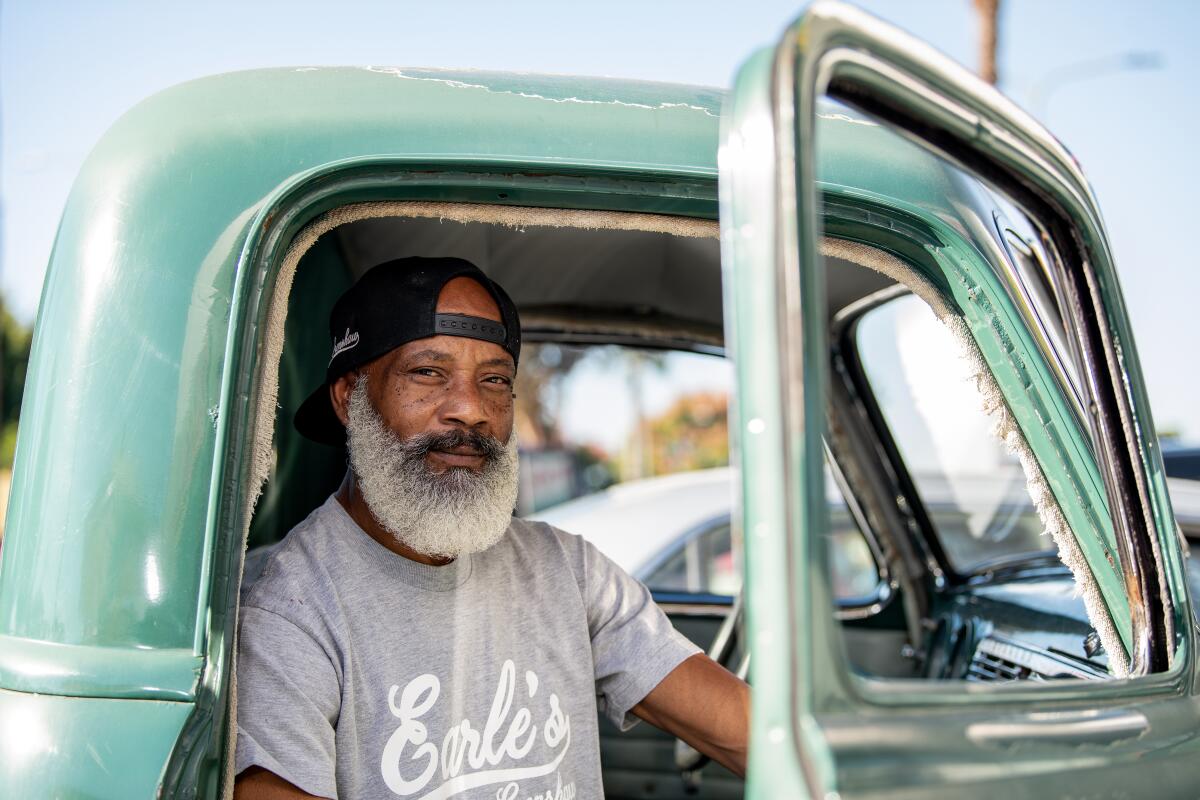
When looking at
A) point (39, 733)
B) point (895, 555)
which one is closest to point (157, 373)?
point (39, 733)

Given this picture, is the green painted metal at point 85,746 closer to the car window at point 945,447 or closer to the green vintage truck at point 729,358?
the green vintage truck at point 729,358

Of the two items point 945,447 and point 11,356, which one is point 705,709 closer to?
point 945,447

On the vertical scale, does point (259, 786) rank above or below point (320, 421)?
below

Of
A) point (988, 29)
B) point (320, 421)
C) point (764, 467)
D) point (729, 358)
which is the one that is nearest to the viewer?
point (764, 467)

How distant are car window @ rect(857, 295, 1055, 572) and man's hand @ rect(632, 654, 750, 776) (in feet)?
4.26

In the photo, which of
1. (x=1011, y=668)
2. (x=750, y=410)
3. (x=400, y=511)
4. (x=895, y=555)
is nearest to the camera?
(x=750, y=410)

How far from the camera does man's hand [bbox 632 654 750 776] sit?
173 cm

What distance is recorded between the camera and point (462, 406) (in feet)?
6.28

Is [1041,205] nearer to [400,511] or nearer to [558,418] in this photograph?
[400,511]

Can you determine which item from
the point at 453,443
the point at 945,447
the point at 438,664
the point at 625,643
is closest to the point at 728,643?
the point at 945,447

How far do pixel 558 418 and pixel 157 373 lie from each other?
25.5 meters

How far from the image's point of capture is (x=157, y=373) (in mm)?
1188

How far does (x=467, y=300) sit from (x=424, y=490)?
0.41 meters

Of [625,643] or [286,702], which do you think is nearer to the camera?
[286,702]
